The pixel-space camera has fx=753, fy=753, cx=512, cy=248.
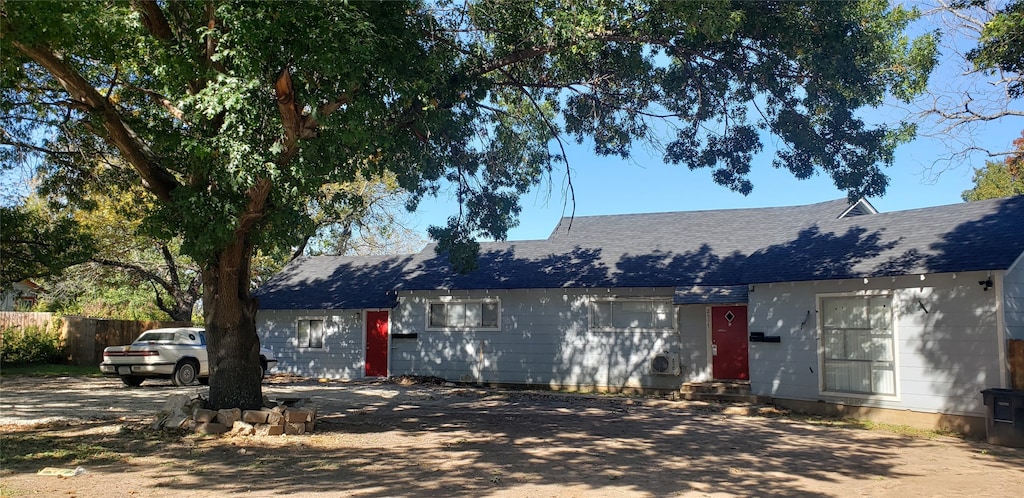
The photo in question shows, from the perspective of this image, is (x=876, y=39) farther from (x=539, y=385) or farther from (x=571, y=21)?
(x=539, y=385)

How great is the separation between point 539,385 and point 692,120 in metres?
10.2

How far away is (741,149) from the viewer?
13.2 meters

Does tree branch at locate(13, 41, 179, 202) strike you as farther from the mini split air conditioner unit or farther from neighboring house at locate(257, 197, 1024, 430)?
the mini split air conditioner unit

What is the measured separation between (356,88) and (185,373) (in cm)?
1345

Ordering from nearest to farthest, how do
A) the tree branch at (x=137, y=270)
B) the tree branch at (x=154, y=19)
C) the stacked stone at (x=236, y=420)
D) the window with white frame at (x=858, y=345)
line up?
1. the tree branch at (x=154, y=19)
2. the stacked stone at (x=236, y=420)
3. the window with white frame at (x=858, y=345)
4. the tree branch at (x=137, y=270)

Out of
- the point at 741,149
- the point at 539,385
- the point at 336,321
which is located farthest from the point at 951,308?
the point at 336,321

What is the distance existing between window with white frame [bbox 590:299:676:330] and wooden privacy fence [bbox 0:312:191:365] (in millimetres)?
19349

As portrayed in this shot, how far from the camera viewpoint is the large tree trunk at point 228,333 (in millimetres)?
11578

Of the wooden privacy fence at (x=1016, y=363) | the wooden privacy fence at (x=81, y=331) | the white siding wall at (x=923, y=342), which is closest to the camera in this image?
the wooden privacy fence at (x=1016, y=363)

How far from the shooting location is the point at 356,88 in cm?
971

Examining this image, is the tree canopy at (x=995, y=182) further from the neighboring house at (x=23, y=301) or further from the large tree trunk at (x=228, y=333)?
the neighboring house at (x=23, y=301)

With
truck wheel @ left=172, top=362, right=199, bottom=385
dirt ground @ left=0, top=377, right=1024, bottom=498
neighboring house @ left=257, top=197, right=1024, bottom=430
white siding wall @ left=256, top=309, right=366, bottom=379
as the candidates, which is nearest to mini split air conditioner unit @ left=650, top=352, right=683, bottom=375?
neighboring house @ left=257, top=197, right=1024, bottom=430

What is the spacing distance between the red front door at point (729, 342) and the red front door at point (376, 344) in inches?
395

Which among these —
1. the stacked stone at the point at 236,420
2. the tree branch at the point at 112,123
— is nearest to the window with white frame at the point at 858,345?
the stacked stone at the point at 236,420
